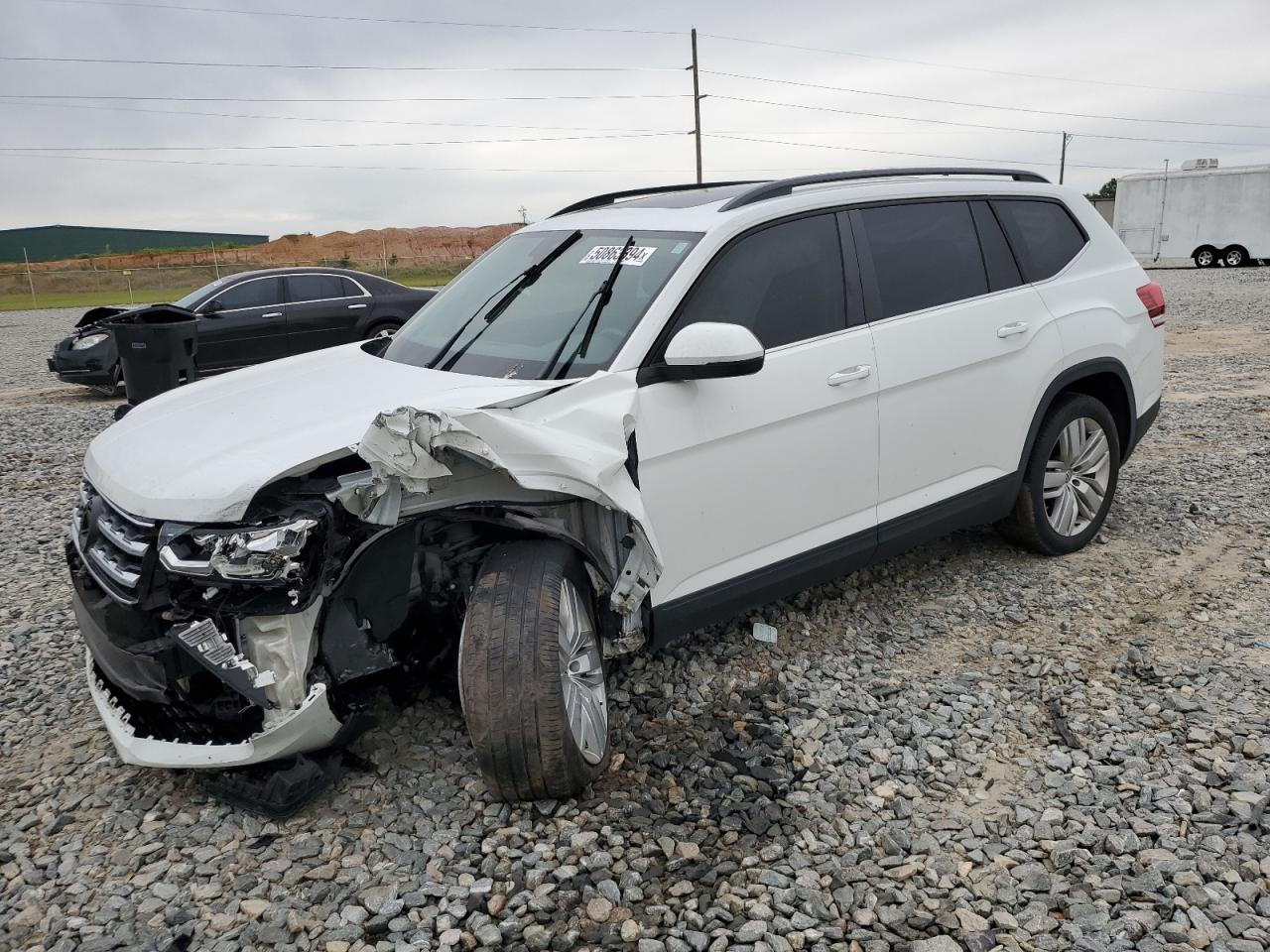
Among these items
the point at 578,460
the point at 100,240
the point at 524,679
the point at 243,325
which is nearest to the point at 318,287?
the point at 243,325

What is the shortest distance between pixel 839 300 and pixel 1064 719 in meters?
1.77

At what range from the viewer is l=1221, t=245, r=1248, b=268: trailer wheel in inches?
1115

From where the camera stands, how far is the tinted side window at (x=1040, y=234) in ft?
15.0

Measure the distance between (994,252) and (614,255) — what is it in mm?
1913

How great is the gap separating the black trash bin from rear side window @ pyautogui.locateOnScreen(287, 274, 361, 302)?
15.8ft

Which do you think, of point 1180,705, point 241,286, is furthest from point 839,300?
point 241,286

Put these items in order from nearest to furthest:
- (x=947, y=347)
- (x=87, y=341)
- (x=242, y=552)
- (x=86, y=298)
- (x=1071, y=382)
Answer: (x=242, y=552)
(x=947, y=347)
(x=1071, y=382)
(x=87, y=341)
(x=86, y=298)

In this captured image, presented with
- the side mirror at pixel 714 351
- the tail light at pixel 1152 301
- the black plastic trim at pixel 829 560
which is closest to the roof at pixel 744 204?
the side mirror at pixel 714 351

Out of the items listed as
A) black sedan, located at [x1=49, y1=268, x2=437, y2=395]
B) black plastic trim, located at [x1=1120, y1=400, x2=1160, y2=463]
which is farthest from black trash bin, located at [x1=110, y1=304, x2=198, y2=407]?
black plastic trim, located at [x1=1120, y1=400, x2=1160, y2=463]

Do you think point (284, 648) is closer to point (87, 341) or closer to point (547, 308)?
point (547, 308)

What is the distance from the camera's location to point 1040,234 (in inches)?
184

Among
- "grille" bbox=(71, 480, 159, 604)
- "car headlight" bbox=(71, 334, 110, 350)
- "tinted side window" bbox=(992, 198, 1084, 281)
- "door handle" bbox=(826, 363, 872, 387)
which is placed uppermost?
"tinted side window" bbox=(992, 198, 1084, 281)

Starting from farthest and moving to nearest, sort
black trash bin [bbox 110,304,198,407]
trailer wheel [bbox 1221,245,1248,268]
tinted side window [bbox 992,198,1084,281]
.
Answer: trailer wheel [bbox 1221,245,1248,268]
black trash bin [bbox 110,304,198,407]
tinted side window [bbox 992,198,1084,281]

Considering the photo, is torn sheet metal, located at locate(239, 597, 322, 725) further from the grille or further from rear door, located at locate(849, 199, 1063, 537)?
rear door, located at locate(849, 199, 1063, 537)
